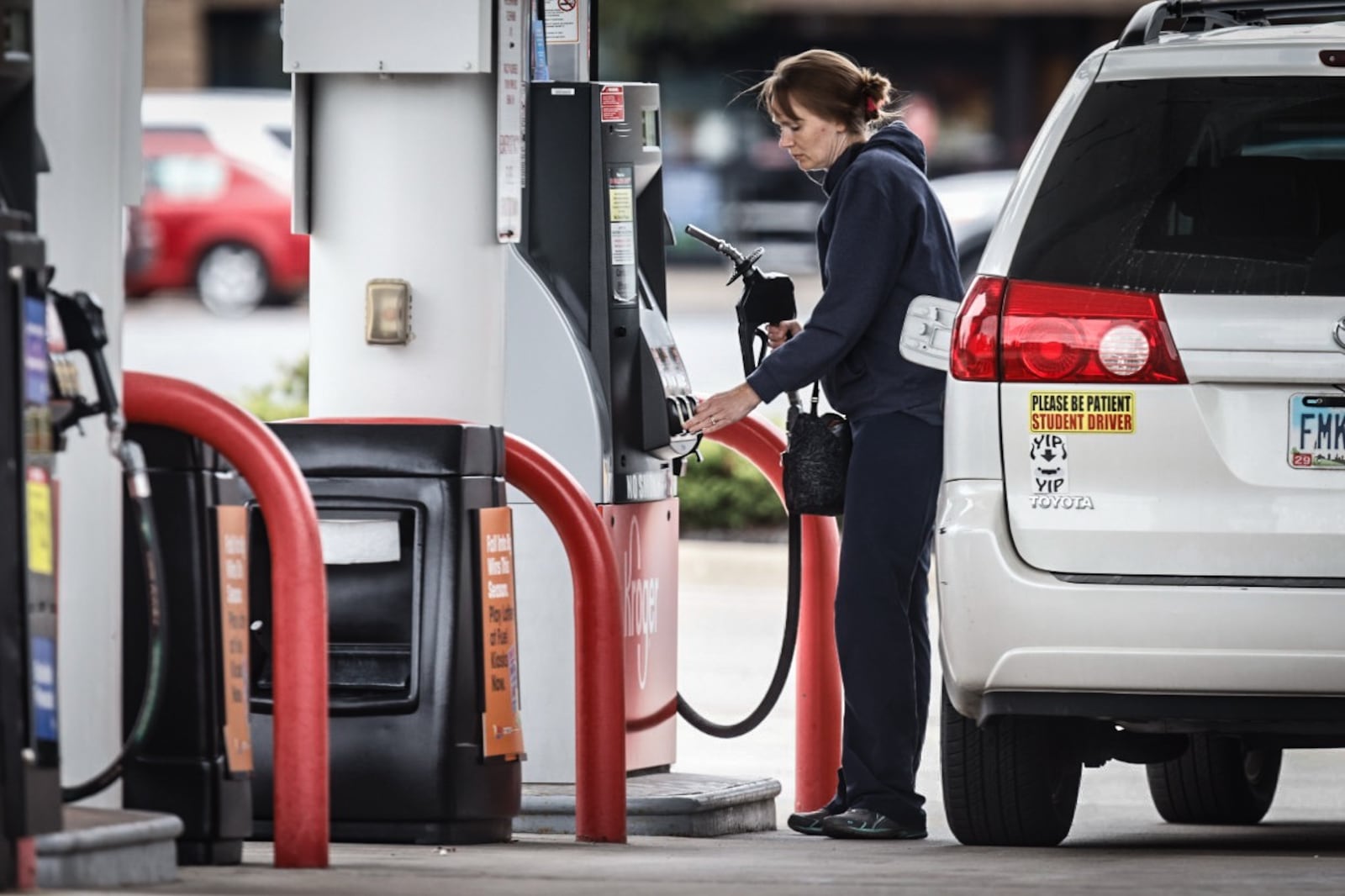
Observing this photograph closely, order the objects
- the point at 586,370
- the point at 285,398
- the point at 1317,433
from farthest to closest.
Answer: the point at 285,398 < the point at 586,370 < the point at 1317,433

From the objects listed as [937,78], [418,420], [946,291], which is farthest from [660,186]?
[937,78]

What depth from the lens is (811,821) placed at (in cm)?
652

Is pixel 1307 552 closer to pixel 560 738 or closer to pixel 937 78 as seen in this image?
pixel 560 738

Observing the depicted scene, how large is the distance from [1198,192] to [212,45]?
101 ft

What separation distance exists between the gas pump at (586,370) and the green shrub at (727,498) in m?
6.82

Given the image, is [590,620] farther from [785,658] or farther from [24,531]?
[24,531]

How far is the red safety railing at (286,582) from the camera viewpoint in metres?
4.80

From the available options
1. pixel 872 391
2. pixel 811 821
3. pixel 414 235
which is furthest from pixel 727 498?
pixel 414 235

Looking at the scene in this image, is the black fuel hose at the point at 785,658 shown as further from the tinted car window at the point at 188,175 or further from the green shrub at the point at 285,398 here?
the tinted car window at the point at 188,175

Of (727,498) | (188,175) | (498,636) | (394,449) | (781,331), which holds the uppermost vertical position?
(188,175)

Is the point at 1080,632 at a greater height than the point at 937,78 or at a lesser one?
lesser

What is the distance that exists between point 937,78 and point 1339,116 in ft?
97.9

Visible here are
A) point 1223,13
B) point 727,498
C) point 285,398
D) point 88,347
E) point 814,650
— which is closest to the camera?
point 88,347

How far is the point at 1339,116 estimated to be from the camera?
17.6ft
